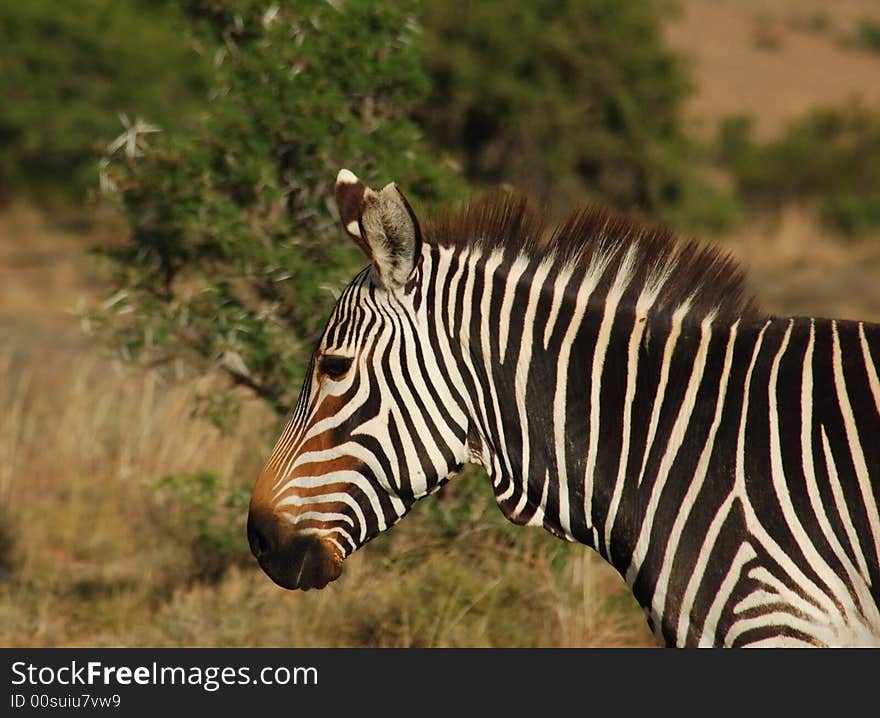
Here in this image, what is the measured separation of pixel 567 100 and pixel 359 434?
46.4ft

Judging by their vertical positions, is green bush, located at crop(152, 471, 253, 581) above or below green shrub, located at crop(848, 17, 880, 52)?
below

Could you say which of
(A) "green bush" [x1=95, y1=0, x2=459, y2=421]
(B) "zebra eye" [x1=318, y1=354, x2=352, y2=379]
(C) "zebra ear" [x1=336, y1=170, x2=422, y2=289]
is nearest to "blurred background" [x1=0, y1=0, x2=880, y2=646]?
(A) "green bush" [x1=95, y1=0, x2=459, y2=421]

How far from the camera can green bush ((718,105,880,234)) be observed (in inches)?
932

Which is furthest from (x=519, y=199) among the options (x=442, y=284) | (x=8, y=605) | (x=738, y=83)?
(x=738, y=83)

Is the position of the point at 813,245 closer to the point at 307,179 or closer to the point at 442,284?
the point at 307,179

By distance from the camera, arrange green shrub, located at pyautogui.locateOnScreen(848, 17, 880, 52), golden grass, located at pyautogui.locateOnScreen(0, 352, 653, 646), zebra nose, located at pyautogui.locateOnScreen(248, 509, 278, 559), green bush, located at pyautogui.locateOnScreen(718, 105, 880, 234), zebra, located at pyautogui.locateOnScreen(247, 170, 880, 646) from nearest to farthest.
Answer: zebra, located at pyautogui.locateOnScreen(247, 170, 880, 646), zebra nose, located at pyautogui.locateOnScreen(248, 509, 278, 559), golden grass, located at pyautogui.locateOnScreen(0, 352, 653, 646), green bush, located at pyautogui.locateOnScreen(718, 105, 880, 234), green shrub, located at pyautogui.locateOnScreen(848, 17, 880, 52)

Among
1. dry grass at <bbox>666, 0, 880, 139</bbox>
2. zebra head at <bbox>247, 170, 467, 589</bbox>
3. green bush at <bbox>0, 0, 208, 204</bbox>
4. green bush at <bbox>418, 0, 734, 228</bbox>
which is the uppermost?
dry grass at <bbox>666, 0, 880, 139</bbox>

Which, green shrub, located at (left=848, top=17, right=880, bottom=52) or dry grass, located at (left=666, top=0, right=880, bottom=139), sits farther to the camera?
green shrub, located at (left=848, top=17, right=880, bottom=52)

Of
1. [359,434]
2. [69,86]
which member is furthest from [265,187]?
[69,86]

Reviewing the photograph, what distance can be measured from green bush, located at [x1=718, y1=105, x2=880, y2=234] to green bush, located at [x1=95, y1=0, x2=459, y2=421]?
1777cm

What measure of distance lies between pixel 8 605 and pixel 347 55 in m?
3.12

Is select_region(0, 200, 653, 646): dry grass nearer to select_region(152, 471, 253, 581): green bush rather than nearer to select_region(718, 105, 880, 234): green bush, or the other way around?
select_region(152, 471, 253, 581): green bush

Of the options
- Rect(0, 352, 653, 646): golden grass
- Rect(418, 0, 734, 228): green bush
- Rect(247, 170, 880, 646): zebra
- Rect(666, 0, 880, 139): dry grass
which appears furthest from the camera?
Rect(666, 0, 880, 139): dry grass

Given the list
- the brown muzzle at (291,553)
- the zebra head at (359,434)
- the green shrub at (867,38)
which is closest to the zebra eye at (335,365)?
the zebra head at (359,434)
